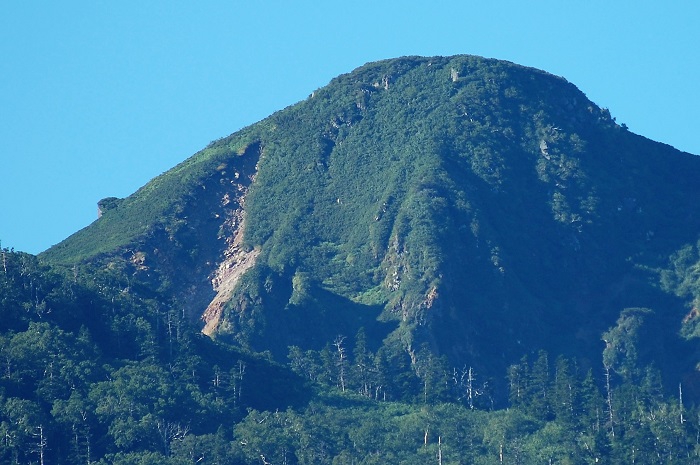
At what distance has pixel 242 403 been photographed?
154625 millimetres

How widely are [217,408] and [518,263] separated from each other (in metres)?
53.0

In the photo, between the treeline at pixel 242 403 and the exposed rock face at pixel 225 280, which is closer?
the treeline at pixel 242 403

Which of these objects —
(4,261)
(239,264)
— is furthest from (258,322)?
(4,261)

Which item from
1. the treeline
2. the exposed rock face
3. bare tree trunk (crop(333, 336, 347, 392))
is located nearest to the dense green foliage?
the treeline

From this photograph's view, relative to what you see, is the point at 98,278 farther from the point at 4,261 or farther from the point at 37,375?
the point at 37,375

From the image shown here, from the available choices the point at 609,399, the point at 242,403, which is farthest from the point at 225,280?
the point at 609,399

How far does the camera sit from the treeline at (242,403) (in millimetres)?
141750

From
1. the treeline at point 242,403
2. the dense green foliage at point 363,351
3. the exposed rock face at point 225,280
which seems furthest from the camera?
the exposed rock face at point 225,280

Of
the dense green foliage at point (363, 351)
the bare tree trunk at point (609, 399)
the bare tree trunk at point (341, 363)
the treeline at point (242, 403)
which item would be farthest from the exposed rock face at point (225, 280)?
the bare tree trunk at point (609, 399)

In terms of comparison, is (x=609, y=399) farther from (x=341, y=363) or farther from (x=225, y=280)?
(x=225, y=280)

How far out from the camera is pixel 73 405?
142 m

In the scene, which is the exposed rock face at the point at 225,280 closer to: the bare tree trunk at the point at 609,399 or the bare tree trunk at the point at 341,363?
the bare tree trunk at the point at 341,363

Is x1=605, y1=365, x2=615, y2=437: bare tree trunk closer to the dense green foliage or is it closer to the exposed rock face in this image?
the dense green foliage

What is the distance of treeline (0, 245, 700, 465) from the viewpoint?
465ft
